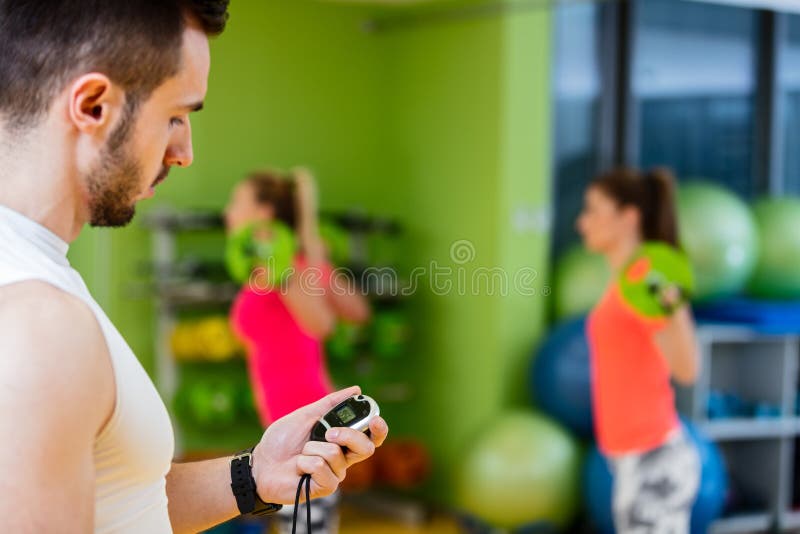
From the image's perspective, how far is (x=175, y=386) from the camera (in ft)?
13.8

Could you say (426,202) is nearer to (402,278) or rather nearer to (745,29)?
(402,278)

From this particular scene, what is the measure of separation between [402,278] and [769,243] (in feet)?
5.20

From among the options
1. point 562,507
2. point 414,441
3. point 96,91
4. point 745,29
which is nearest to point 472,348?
point 414,441

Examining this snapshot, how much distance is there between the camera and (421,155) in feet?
15.2

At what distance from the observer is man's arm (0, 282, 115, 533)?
2.26 feet

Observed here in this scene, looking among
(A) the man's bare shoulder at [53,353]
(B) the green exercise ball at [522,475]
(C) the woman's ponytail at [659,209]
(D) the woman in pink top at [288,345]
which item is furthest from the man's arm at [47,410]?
(B) the green exercise ball at [522,475]

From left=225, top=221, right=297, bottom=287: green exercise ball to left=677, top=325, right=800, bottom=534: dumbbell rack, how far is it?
1.84m

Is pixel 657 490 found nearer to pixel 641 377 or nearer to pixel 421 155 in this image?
pixel 641 377

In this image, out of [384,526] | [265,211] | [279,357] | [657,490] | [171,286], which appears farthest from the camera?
[384,526]

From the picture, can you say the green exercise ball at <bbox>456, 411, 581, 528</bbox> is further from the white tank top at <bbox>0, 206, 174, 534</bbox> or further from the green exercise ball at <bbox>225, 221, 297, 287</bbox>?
the white tank top at <bbox>0, 206, 174, 534</bbox>

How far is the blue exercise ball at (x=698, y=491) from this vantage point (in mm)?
3527

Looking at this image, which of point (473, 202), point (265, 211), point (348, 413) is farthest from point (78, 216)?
point (473, 202)

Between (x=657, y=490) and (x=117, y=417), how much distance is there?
7.09 ft

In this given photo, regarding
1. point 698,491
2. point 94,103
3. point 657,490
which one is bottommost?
point 698,491
